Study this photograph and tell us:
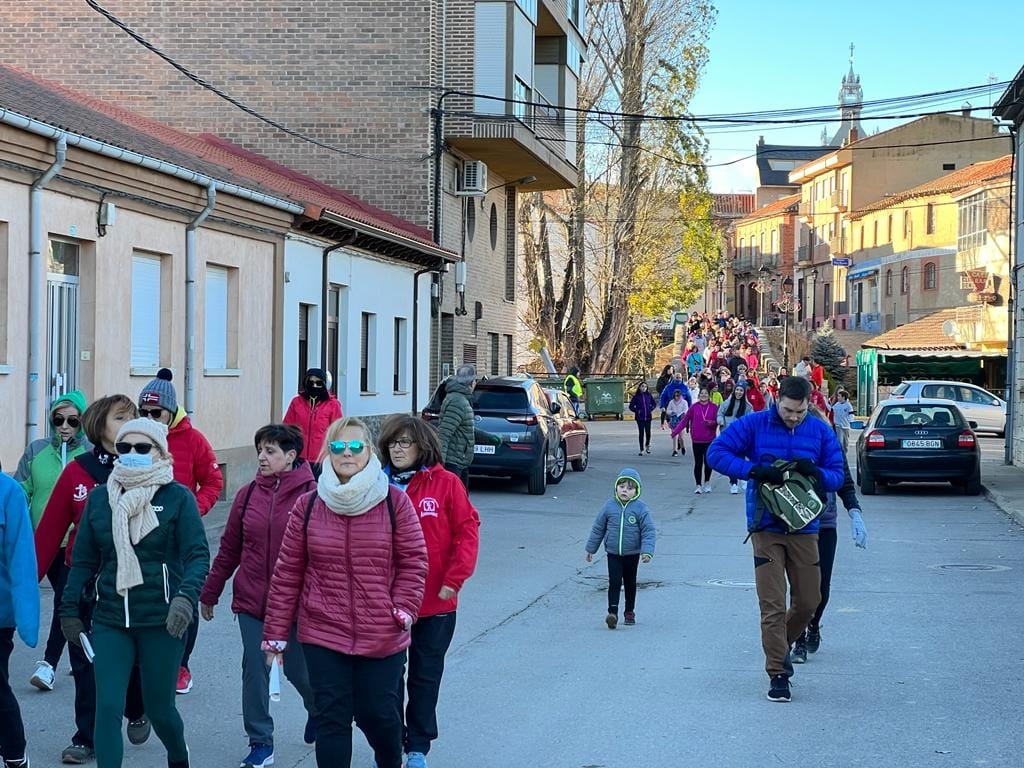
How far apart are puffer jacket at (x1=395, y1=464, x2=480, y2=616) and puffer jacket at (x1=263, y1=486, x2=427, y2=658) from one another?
789 mm

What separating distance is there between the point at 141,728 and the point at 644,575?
684 cm

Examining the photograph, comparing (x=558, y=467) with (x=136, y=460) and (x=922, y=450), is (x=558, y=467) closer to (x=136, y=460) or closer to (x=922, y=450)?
(x=922, y=450)

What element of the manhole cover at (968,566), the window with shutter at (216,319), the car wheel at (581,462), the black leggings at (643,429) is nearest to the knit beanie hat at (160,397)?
the manhole cover at (968,566)

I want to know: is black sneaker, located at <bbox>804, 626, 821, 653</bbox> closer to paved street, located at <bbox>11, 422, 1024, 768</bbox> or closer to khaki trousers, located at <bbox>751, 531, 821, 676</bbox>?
paved street, located at <bbox>11, 422, 1024, 768</bbox>

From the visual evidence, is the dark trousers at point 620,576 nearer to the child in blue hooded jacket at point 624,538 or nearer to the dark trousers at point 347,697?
the child in blue hooded jacket at point 624,538

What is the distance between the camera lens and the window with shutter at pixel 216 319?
60.9 ft

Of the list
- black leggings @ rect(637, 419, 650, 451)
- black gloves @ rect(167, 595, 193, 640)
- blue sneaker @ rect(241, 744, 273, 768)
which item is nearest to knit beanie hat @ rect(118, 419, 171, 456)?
black gloves @ rect(167, 595, 193, 640)

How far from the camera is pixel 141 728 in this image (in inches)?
260

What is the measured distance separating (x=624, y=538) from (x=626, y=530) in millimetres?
59

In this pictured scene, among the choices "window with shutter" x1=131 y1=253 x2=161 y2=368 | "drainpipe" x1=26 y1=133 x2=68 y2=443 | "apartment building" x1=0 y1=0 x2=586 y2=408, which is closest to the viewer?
"drainpipe" x1=26 y1=133 x2=68 y2=443

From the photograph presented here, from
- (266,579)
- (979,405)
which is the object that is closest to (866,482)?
(266,579)

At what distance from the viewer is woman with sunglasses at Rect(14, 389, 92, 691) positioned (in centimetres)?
774

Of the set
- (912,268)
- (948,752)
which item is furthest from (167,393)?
(912,268)

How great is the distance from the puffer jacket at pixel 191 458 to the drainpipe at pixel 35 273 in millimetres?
6660
